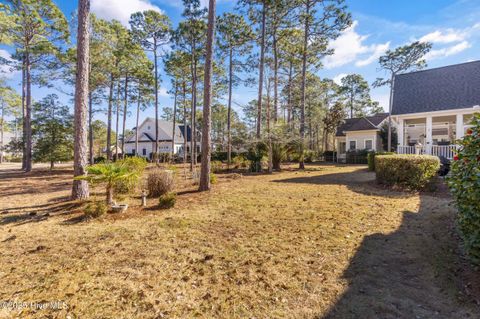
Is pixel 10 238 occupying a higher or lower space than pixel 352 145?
lower

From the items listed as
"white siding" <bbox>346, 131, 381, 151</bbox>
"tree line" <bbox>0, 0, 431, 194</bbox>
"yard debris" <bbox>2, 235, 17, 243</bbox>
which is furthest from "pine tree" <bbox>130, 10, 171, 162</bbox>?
"white siding" <bbox>346, 131, 381, 151</bbox>

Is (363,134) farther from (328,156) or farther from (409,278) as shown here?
(409,278)

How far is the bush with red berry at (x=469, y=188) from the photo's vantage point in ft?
7.66

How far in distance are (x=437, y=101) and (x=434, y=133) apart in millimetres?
5270

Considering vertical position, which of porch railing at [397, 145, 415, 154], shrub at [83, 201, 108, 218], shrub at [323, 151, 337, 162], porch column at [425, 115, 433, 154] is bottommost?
shrub at [83, 201, 108, 218]

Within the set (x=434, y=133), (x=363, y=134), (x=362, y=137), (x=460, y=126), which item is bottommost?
(x=460, y=126)

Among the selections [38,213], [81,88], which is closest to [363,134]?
[81,88]

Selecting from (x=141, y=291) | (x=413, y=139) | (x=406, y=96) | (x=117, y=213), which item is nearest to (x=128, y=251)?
(x=141, y=291)

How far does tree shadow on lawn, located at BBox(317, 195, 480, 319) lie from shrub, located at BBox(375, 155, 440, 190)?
3.76 meters

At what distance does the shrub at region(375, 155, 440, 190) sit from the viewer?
7059 millimetres

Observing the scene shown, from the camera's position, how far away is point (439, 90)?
12.9 meters

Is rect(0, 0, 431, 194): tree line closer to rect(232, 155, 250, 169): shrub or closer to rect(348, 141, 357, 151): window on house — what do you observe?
rect(232, 155, 250, 169): shrub

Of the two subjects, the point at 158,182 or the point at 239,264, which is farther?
the point at 158,182

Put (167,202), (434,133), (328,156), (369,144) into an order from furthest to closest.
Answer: (328,156) < (369,144) < (434,133) < (167,202)
